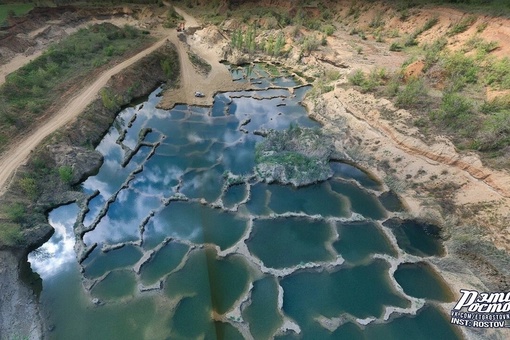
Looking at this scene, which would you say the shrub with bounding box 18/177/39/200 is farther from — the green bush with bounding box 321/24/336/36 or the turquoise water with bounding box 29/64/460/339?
the green bush with bounding box 321/24/336/36

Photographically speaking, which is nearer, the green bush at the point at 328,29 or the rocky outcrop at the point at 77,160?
the rocky outcrop at the point at 77,160

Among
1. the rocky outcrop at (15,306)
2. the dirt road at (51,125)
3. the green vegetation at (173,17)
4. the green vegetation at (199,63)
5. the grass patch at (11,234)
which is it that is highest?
the green vegetation at (173,17)

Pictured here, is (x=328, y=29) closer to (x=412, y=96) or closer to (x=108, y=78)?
(x=412, y=96)

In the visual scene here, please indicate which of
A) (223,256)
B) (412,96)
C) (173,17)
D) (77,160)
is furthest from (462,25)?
(173,17)

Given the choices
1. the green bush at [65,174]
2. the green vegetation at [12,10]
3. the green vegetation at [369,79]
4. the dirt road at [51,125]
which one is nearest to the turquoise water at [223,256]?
the green bush at [65,174]

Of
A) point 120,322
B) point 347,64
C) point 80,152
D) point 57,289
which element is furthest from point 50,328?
point 347,64

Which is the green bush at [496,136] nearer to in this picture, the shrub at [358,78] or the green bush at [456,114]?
the green bush at [456,114]

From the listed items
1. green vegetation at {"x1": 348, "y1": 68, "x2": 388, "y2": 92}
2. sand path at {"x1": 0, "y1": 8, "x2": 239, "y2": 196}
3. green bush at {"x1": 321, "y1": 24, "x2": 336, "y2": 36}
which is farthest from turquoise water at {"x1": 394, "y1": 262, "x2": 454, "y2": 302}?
green bush at {"x1": 321, "y1": 24, "x2": 336, "y2": 36}
